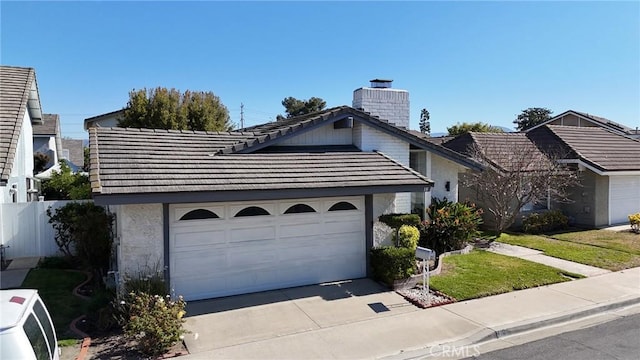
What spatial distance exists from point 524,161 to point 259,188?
474 inches

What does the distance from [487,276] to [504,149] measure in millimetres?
9817

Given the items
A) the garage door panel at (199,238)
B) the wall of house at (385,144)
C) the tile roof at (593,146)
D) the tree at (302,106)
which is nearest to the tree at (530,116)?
the tree at (302,106)

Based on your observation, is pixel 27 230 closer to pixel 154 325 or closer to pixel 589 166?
pixel 154 325

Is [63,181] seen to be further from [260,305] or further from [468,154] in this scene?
[468,154]

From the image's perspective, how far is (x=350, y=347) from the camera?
730cm

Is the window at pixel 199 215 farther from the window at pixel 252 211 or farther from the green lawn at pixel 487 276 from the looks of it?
the green lawn at pixel 487 276

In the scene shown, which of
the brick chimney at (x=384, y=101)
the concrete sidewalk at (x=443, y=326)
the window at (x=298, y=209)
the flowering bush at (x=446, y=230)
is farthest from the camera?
the brick chimney at (x=384, y=101)

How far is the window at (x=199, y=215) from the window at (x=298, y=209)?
1.71m

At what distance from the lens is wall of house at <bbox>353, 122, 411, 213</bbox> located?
13.1m

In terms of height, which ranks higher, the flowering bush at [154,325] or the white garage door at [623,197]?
the white garage door at [623,197]

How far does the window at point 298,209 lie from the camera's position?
10398 mm

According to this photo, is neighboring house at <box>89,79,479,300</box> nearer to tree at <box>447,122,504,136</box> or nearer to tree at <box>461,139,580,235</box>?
tree at <box>461,139,580,235</box>

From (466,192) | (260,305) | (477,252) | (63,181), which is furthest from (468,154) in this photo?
(63,181)

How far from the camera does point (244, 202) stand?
988 centimetres
